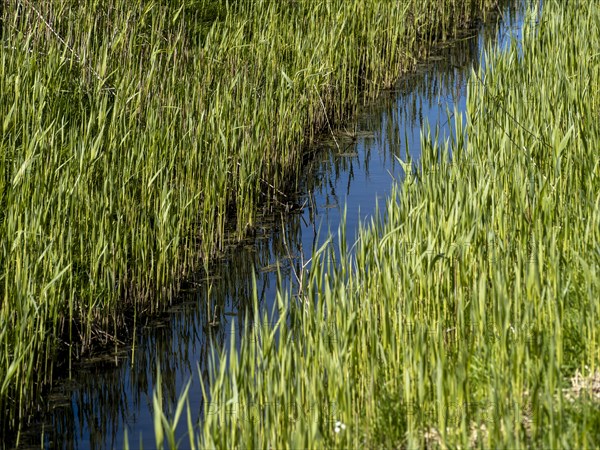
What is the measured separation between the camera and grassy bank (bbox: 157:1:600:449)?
2906mm

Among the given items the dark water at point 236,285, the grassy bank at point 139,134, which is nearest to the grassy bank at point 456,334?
the dark water at point 236,285

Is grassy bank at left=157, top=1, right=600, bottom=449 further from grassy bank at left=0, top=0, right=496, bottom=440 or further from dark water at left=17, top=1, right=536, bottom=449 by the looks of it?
grassy bank at left=0, top=0, right=496, bottom=440

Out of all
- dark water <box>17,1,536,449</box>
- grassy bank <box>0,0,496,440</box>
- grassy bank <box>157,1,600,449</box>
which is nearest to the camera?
grassy bank <box>157,1,600,449</box>

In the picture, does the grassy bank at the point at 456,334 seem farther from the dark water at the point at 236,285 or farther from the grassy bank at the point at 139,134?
the grassy bank at the point at 139,134

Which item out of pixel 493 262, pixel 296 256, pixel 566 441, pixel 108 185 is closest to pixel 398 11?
pixel 296 256

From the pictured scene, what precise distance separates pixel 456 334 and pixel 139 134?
263 centimetres

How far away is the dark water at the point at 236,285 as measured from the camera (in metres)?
4.06

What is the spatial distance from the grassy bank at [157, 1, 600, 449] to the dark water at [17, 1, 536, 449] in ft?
0.90

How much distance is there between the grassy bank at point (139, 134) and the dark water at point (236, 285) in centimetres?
14

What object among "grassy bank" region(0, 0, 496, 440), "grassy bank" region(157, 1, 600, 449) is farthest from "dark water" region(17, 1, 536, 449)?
"grassy bank" region(157, 1, 600, 449)

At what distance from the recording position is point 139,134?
5.56 metres

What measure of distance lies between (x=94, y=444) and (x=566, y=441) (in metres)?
2.02

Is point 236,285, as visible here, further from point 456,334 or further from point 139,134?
point 456,334

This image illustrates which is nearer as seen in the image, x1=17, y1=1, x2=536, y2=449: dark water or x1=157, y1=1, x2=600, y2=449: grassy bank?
x1=157, y1=1, x2=600, y2=449: grassy bank
